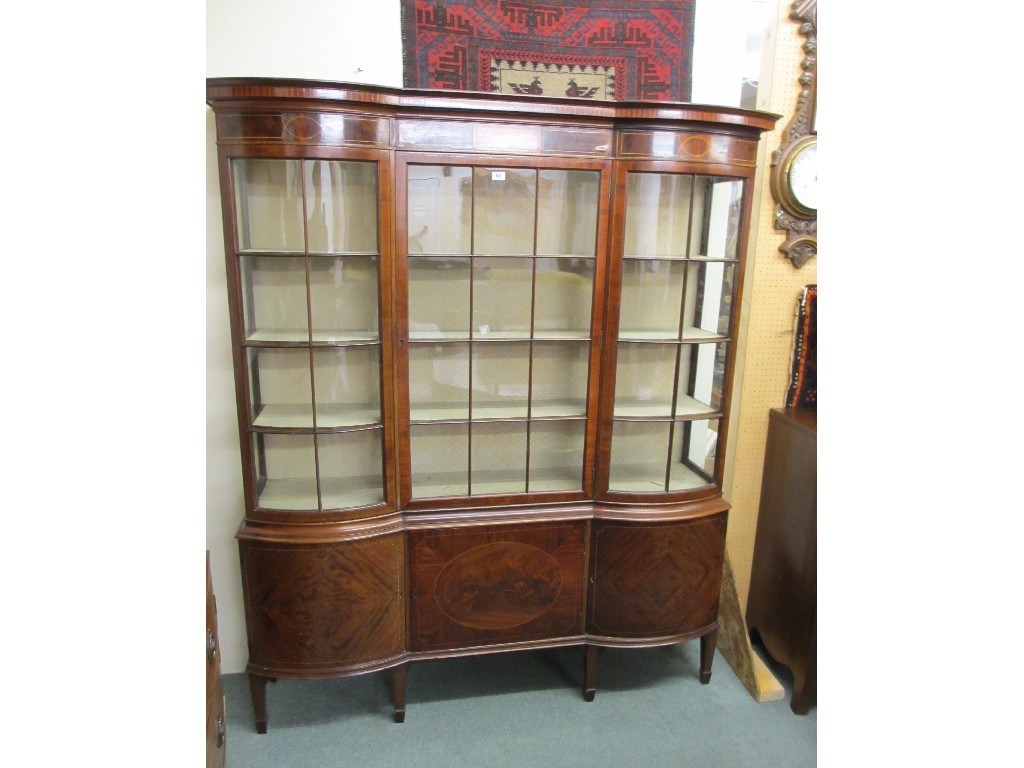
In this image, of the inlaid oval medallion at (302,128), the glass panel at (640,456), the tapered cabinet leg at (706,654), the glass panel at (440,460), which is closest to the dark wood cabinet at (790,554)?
the tapered cabinet leg at (706,654)

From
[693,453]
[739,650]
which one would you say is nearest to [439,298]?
[693,453]

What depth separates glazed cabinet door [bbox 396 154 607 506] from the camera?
6.43 feet

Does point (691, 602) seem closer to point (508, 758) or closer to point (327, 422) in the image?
→ point (508, 758)

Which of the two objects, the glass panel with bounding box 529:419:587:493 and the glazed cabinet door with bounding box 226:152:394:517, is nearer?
the glazed cabinet door with bounding box 226:152:394:517

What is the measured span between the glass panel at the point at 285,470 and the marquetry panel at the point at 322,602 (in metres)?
0.15

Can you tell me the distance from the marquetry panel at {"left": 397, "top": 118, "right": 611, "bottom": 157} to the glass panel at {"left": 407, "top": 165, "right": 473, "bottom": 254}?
0.24 feet

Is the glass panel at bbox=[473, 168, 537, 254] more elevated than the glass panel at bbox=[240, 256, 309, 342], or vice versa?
the glass panel at bbox=[473, 168, 537, 254]

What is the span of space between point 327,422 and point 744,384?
152cm

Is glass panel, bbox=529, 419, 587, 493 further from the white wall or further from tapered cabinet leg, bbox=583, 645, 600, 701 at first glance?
the white wall

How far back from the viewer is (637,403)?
2.24m

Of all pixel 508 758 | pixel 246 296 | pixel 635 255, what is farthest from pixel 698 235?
pixel 508 758

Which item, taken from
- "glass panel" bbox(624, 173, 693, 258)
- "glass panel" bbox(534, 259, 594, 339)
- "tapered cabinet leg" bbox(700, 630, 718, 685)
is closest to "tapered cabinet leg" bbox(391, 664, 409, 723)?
"tapered cabinet leg" bbox(700, 630, 718, 685)

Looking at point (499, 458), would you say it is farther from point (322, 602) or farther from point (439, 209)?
point (439, 209)

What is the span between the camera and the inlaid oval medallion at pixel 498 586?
2.12 m
